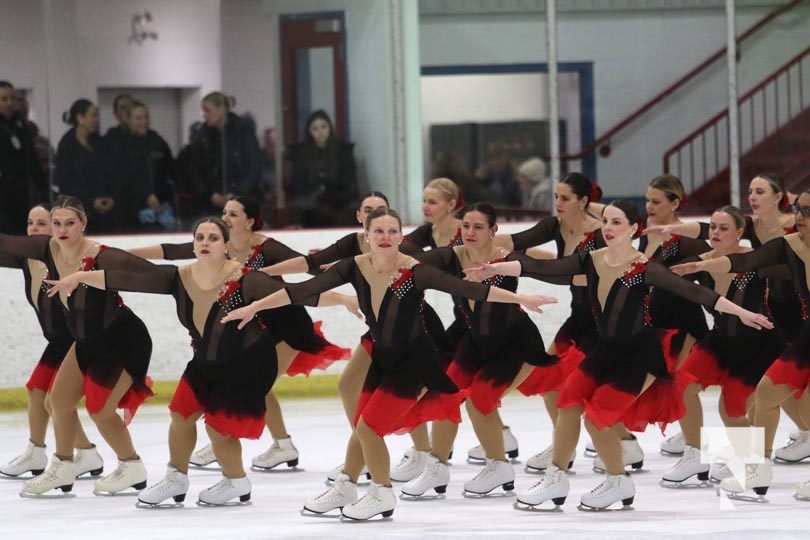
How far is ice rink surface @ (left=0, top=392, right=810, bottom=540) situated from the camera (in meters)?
5.77

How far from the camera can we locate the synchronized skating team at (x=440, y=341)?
6.14 m

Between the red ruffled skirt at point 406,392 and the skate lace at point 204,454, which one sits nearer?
the red ruffled skirt at point 406,392

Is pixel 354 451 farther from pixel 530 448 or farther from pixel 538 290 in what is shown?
pixel 538 290

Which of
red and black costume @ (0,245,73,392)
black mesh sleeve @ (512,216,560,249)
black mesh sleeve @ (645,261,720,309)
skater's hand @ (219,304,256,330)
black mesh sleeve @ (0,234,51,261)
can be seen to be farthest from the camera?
black mesh sleeve @ (512,216,560,249)

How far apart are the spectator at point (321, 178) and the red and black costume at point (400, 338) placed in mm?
3856

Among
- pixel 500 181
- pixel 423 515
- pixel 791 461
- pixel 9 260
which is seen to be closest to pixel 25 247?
pixel 9 260

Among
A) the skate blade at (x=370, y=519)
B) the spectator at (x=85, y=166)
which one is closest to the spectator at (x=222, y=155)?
the spectator at (x=85, y=166)

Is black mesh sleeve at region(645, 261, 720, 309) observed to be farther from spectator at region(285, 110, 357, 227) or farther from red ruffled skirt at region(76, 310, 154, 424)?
spectator at region(285, 110, 357, 227)

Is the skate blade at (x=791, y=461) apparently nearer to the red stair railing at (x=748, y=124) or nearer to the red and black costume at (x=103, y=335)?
the red and black costume at (x=103, y=335)

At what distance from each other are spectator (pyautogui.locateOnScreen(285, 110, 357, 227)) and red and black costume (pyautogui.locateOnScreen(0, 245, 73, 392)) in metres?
3.02

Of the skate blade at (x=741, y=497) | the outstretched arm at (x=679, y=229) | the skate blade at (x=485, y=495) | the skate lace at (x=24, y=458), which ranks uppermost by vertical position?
the outstretched arm at (x=679, y=229)

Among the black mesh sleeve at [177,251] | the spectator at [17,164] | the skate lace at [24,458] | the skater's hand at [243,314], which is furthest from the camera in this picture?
the spectator at [17,164]

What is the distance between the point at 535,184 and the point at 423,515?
14.7 ft

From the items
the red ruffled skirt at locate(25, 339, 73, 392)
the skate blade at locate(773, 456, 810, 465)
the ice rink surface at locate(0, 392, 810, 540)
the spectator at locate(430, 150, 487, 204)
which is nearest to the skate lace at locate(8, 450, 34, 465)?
the ice rink surface at locate(0, 392, 810, 540)
